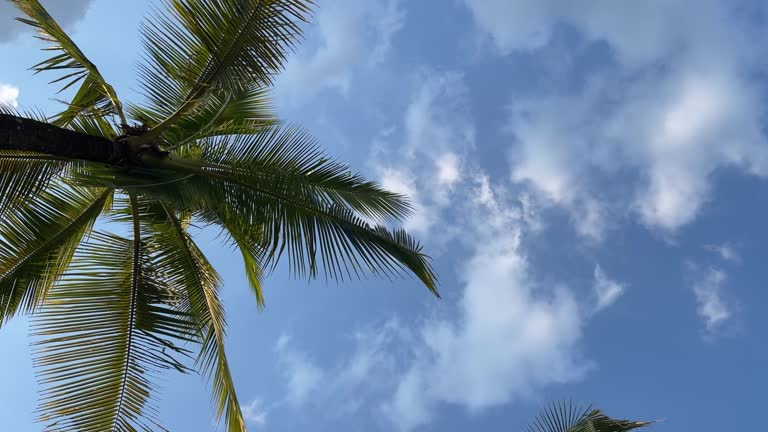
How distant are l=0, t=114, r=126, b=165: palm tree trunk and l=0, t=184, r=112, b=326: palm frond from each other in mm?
2211

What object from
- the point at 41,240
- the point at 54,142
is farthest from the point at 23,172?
the point at 41,240

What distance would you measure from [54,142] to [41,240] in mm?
2880

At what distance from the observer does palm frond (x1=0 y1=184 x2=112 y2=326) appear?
9.01 metres

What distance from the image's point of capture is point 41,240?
9.23 m

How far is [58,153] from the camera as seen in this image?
22.7 ft

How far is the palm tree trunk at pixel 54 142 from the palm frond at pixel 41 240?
2211 millimetres

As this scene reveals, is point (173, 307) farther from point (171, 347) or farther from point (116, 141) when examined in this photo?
point (116, 141)

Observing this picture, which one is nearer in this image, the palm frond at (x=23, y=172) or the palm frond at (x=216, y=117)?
the palm frond at (x=23, y=172)

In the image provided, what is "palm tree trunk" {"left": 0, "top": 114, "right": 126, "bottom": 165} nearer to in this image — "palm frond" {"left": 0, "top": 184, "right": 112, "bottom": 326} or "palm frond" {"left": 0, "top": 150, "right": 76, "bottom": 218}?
"palm frond" {"left": 0, "top": 150, "right": 76, "bottom": 218}

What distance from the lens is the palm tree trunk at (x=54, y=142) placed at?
6484 mm

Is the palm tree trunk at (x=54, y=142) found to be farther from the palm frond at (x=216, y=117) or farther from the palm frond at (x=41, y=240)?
the palm frond at (x=41, y=240)

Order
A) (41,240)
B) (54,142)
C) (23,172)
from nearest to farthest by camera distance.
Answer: (54,142) < (23,172) < (41,240)

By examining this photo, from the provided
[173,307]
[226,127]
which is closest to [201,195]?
[226,127]

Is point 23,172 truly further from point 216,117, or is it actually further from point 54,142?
point 216,117
